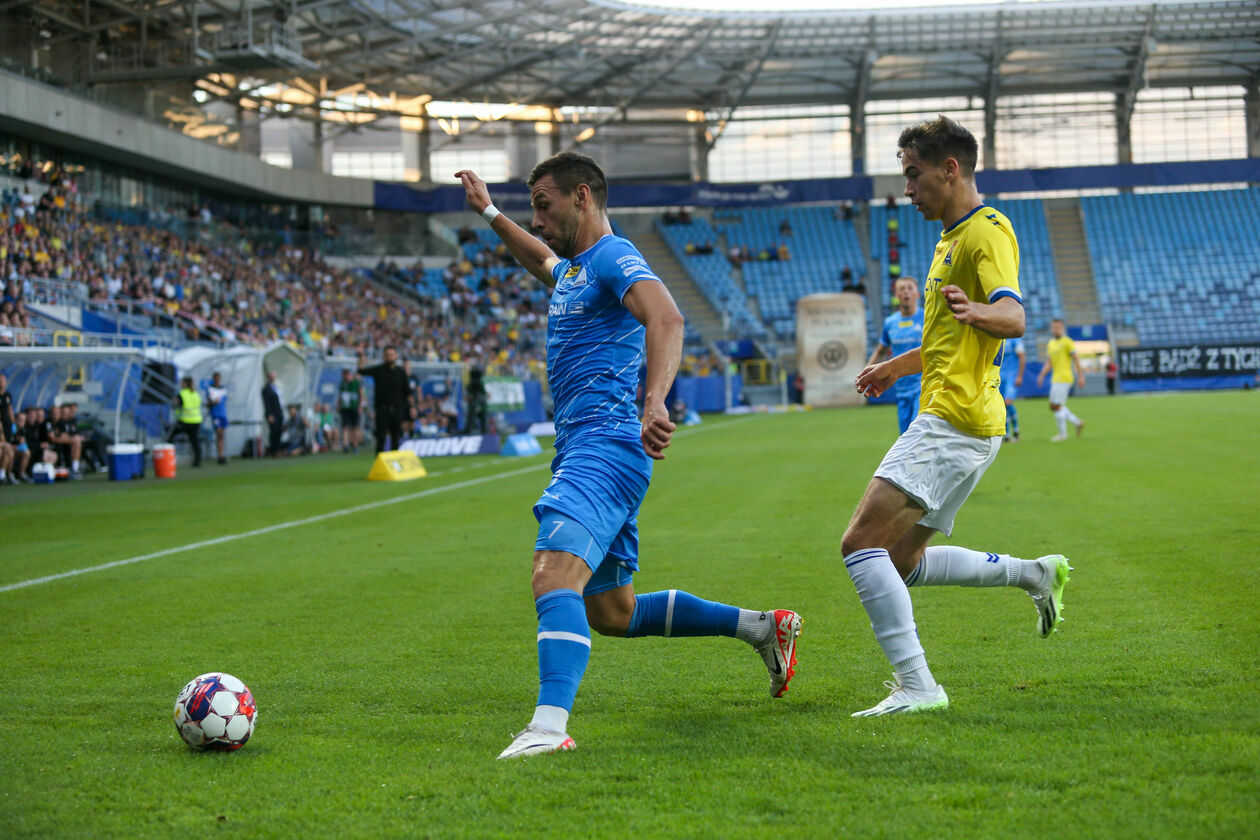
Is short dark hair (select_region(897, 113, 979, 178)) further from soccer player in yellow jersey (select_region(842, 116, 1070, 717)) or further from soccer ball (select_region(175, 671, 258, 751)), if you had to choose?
soccer ball (select_region(175, 671, 258, 751))

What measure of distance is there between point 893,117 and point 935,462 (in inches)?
2338

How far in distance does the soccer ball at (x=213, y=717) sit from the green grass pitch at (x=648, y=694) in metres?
0.07

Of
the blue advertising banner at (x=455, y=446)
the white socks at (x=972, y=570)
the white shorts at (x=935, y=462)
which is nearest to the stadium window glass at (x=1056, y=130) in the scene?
the blue advertising banner at (x=455, y=446)

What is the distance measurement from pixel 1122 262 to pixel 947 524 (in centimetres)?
5886

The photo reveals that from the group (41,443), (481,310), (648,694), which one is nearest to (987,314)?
(648,694)

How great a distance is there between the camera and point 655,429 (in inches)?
155

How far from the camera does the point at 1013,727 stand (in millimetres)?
4117

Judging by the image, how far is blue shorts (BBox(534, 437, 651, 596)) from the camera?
414cm

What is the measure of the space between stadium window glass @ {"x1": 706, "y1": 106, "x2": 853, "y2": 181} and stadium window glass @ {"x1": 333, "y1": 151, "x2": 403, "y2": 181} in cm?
1621

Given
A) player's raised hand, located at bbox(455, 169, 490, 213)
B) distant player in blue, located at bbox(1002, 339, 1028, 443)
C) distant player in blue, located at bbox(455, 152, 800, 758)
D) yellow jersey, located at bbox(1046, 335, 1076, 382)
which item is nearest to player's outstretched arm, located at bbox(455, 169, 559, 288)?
player's raised hand, located at bbox(455, 169, 490, 213)

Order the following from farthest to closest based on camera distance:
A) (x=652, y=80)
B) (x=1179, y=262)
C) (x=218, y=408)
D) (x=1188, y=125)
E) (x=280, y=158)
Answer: (x=1188, y=125) → (x=1179, y=262) → (x=280, y=158) → (x=652, y=80) → (x=218, y=408)

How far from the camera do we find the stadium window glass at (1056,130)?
60.0 metres

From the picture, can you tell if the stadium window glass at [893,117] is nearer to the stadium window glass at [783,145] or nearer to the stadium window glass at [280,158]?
the stadium window glass at [783,145]

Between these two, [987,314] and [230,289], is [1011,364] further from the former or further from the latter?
[230,289]
